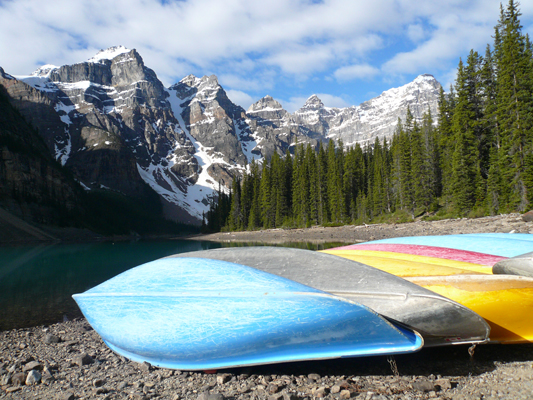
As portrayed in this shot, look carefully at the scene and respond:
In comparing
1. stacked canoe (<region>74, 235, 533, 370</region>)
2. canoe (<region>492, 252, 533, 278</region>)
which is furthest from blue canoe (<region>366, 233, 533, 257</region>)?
canoe (<region>492, 252, 533, 278</region>)

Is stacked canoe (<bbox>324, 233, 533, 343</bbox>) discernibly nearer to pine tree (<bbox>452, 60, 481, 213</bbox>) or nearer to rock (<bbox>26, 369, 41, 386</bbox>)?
rock (<bbox>26, 369, 41, 386</bbox>)

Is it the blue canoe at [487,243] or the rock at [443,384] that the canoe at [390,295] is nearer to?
the rock at [443,384]

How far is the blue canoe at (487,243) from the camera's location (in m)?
4.46

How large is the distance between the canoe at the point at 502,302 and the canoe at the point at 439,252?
3.47 feet

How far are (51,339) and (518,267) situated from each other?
21.4 feet

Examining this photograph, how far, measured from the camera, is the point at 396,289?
9.36ft

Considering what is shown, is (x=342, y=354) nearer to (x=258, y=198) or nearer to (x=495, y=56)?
(x=495, y=56)

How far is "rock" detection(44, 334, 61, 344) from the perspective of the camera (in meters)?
4.93

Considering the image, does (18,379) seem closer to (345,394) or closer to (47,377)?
(47,377)

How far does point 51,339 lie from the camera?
197 inches

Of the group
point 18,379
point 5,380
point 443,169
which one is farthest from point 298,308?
point 443,169

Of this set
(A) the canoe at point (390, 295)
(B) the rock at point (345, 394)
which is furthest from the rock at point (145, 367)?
(B) the rock at point (345, 394)

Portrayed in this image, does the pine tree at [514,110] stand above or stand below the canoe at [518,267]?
above

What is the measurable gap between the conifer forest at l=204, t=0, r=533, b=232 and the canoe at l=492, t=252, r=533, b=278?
1834cm
